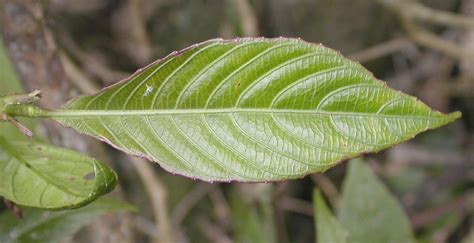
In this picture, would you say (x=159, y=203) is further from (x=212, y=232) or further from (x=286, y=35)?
(x=286, y=35)

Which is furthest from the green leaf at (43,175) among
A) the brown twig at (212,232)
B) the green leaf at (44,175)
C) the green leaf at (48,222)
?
the brown twig at (212,232)

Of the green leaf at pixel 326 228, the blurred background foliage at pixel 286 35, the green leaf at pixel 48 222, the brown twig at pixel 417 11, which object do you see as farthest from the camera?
the brown twig at pixel 417 11

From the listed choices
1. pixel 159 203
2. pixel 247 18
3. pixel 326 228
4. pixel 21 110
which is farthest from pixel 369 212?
pixel 21 110

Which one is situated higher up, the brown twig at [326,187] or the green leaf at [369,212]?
the green leaf at [369,212]

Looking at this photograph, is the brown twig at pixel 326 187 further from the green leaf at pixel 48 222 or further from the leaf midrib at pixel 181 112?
the leaf midrib at pixel 181 112

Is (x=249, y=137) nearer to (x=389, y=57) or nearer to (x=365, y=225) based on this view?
(x=365, y=225)

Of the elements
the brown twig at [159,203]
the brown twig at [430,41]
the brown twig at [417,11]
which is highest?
the brown twig at [417,11]

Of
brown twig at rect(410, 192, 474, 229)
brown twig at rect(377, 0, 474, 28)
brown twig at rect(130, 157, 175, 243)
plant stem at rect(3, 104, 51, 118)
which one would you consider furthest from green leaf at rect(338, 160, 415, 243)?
plant stem at rect(3, 104, 51, 118)
